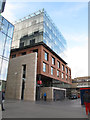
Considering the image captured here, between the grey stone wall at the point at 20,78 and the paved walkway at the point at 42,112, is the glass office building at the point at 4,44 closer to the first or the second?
the grey stone wall at the point at 20,78

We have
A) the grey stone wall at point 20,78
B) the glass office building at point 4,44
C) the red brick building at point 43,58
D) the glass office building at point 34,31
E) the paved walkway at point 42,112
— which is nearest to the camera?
the paved walkway at point 42,112

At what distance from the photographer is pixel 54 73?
36875mm

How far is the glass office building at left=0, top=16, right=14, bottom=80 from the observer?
20.4m

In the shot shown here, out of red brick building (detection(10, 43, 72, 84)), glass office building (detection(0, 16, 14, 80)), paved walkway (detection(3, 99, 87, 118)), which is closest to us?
paved walkway (detection(3, 99, 87, 118))

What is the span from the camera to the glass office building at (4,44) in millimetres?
20422

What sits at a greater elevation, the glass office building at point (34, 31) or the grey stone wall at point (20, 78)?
the glass office building at point (34, 31)

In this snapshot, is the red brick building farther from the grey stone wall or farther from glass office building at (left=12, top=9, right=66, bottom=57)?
the grey stone wall

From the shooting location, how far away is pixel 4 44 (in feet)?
70.3

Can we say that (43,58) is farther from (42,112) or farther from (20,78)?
(42,112)

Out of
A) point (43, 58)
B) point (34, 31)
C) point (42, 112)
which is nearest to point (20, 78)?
point (43, 58)

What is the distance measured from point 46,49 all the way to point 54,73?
8985 millimetres

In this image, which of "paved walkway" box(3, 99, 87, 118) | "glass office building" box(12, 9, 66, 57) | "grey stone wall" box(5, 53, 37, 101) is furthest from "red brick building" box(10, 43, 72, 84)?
"paved walkway" box(3, 99, 87, 118)

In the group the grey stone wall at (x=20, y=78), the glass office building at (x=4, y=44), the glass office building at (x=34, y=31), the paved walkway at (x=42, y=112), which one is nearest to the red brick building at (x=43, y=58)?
the glass office building at (x=34, y=31)

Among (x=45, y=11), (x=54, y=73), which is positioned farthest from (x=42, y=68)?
(x=45, y=11)
